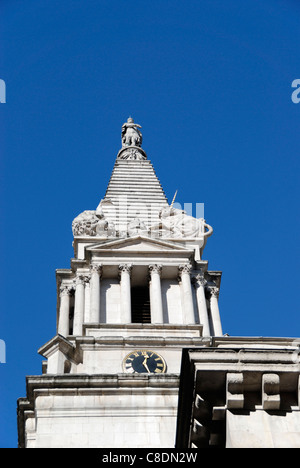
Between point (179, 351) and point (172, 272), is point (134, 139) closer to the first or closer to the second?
point (172, 272)

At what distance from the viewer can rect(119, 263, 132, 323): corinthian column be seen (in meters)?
40.6

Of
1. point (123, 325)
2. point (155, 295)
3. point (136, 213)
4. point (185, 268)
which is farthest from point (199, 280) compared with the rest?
point (136, 213)

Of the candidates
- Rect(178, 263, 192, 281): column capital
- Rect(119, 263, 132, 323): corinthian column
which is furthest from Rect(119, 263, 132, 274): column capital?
Rect(178, 263, 192, 281): column capital

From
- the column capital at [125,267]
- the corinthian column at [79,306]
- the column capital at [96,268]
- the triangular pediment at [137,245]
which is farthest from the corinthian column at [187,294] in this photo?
the corinthian column at [79,306]

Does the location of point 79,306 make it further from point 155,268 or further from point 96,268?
point 155,268

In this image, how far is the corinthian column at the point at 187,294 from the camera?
40.9 m

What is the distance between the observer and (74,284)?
144 ft

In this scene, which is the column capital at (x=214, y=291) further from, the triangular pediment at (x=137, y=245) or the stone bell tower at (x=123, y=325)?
the triangular pediment at (x=137, y=245)

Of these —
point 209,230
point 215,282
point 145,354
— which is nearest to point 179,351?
point 145,354

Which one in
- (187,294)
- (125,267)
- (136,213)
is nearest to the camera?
(187,294)

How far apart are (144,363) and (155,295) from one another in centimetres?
506

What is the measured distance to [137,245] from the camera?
1745 inches

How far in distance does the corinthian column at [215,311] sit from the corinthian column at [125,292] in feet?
13.8

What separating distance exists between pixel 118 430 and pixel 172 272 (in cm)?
1187
